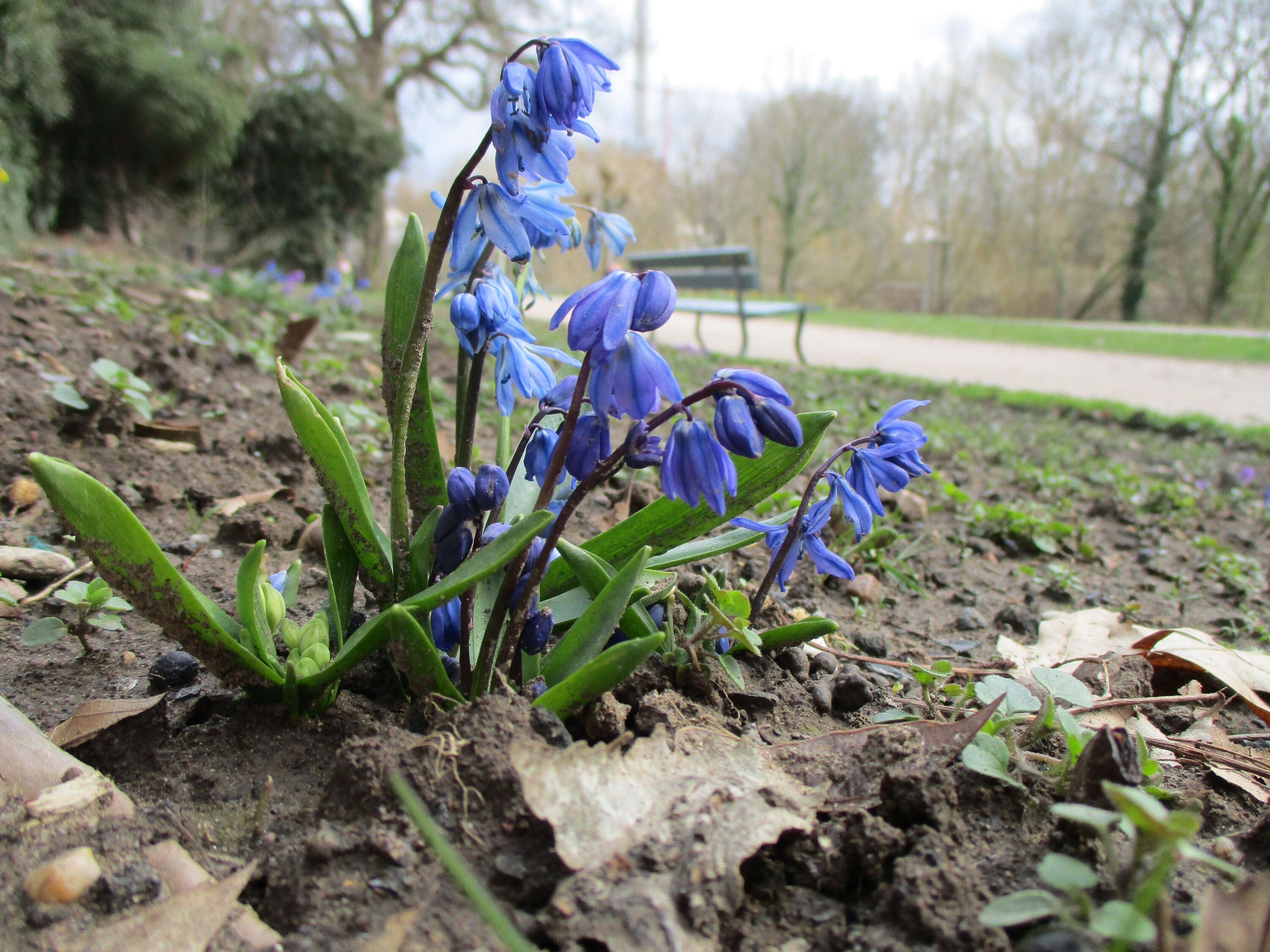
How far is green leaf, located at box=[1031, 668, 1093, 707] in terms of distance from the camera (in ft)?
3.82

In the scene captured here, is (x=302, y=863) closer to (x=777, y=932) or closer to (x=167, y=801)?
(x=167, y=801)

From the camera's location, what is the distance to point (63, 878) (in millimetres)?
890

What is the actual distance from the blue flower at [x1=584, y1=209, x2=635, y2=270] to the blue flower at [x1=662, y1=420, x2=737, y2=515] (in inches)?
27.9

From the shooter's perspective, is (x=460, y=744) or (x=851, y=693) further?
(x=851, y=693)

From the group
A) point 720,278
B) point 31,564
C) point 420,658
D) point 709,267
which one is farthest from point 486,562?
point 709,267

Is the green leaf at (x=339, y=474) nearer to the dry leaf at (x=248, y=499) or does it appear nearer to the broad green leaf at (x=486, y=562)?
the broad green leaf at (x=486, y=562)

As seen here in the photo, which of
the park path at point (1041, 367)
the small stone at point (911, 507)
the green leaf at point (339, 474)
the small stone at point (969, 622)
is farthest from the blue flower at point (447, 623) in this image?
the park path at point (1041, 367)

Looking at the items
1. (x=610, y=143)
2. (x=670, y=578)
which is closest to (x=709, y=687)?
(x=670, y=578)

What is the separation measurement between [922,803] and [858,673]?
465 mm

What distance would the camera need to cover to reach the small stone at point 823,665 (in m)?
1.54

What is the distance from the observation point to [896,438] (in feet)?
4.10

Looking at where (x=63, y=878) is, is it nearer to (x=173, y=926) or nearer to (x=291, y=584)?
(x=173, y=926)

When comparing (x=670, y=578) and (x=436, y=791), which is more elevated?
(x=670, y=578)

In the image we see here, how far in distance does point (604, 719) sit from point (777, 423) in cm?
47
